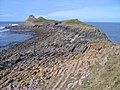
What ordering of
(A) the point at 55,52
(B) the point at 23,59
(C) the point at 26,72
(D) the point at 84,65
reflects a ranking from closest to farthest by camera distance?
(D) the point at 84,65 → (C) the point at 26,72 → (B) the point at 23,59 → (A) the point at 55,52

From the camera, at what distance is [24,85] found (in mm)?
23062

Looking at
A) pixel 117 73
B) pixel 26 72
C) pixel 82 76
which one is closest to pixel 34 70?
pixel 26 72

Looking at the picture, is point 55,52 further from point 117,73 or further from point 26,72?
point 117,73

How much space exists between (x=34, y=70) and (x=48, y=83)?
5.42 metres

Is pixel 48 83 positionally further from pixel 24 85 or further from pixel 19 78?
pixel 19 78

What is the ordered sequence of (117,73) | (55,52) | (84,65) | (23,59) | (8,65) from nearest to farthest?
(117,73) < (84,65) < (8,65) < (23,59) < (55,52)

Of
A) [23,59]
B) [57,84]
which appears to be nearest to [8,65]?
[23,59]

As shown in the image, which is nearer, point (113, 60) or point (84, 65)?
point (113, 60)

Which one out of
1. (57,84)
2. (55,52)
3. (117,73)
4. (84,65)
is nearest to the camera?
(117,73)

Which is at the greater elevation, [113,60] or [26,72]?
[113,60]

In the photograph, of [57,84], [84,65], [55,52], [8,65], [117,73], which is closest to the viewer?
[117,73]

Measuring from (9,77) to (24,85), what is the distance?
3.60 meters

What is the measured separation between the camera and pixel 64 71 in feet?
82.8

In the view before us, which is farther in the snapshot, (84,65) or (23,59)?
(23,59)
